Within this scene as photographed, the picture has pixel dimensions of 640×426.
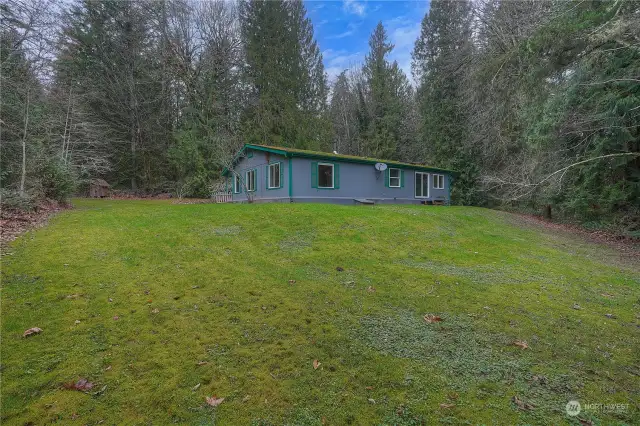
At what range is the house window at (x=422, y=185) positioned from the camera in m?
18.3

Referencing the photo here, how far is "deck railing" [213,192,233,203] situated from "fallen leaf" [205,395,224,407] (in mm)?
17302

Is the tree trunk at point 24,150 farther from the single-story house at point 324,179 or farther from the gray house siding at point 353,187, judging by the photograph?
the gray house siding at point 353,187

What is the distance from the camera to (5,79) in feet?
28.6

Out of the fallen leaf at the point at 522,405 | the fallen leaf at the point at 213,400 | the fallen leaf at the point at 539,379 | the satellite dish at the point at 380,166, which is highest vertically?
the satellite dish at the point at 380,166

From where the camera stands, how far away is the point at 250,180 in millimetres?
17062

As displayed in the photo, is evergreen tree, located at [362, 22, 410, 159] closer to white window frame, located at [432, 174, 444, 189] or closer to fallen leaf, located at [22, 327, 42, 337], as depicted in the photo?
white window frame, located at [432, 174, 444, 189]

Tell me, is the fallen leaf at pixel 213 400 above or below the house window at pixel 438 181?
below

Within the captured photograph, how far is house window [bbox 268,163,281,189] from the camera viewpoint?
14277 mm

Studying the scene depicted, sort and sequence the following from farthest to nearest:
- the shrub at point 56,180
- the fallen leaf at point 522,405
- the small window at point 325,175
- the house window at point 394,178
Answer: the house window at point 394,178 → the small window at point 325,175 → the shrub at point 56,180 → the fallen leaf at point 522,405

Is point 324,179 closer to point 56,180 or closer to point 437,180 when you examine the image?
point 437,180

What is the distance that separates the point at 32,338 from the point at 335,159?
40.7 ft

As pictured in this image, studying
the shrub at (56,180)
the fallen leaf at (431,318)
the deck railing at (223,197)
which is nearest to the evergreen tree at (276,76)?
the deck railing at (223,197)

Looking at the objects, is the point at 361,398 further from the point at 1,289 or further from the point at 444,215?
the point at 444,215

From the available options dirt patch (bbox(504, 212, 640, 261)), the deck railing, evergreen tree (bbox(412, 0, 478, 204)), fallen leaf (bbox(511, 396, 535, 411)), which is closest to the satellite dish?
dirt patch (bbox(504, 212, 640, 261))
